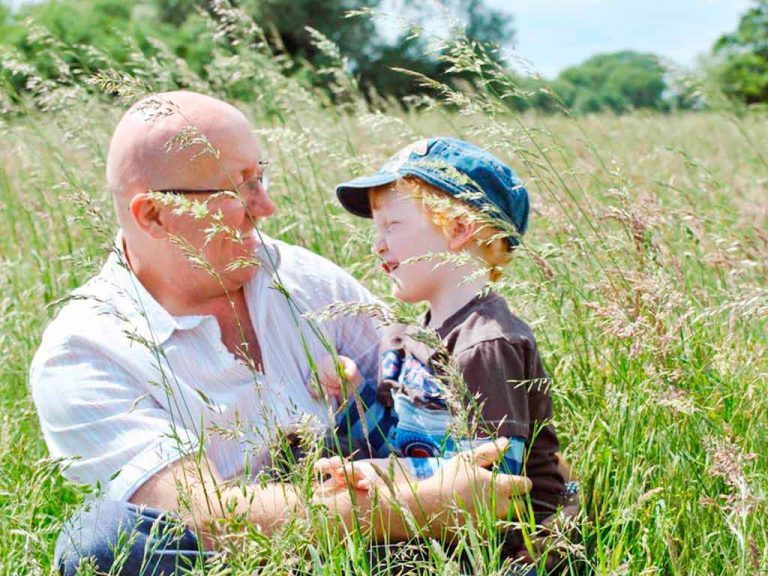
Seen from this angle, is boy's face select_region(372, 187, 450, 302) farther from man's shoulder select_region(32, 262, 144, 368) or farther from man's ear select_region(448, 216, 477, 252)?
man's shoulder select_region(32, 262, 144, 368)

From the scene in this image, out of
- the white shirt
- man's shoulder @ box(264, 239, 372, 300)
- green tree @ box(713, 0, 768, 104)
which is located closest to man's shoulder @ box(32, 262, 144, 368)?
the white shirt

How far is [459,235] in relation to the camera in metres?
2.46

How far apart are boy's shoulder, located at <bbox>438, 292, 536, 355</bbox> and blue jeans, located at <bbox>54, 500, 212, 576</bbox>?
74 cm

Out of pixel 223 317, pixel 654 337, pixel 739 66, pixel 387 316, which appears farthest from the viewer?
pixel 739 66

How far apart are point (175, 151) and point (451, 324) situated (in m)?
0.83

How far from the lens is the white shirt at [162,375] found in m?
2.23

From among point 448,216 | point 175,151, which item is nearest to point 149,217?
point 175,151

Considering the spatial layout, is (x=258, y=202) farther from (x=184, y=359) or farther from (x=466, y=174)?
(x=466, y=174)

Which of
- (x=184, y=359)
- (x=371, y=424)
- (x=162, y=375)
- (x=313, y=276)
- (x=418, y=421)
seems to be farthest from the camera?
(x=313, y=276)

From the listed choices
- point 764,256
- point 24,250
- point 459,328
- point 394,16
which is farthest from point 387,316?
point 24,250

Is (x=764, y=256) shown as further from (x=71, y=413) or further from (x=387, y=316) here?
(x=71, y=413)

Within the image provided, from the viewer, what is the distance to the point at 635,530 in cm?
221

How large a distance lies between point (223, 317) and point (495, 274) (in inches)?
29.9

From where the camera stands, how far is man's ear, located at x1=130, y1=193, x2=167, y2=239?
2.50m
